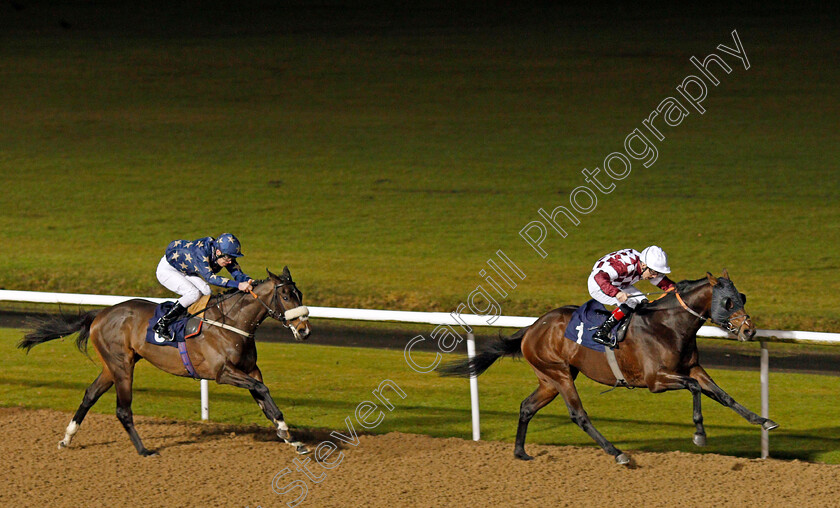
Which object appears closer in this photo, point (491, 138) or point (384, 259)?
point (384, 259)

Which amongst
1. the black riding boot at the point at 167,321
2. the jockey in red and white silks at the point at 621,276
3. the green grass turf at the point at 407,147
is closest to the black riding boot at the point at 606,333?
the jockey in red and white silks at the point at 621,276

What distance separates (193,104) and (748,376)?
15.5 meters

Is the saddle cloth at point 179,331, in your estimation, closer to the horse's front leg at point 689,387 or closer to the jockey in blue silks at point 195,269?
the jockey in blue silks at point 195,269

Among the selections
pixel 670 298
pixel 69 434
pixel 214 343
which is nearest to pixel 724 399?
pixel 670 298

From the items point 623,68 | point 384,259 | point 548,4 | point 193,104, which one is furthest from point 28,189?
point 548,4

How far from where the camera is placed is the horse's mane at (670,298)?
5648 mm

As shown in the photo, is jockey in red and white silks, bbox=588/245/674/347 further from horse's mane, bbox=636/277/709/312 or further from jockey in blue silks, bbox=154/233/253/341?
jockey in blue silks, bbox=154/233/253/341

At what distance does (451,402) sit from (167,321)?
7.64ft

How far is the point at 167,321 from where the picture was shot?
625cm

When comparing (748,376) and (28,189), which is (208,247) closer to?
(748,376)

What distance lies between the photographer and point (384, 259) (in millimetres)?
13969

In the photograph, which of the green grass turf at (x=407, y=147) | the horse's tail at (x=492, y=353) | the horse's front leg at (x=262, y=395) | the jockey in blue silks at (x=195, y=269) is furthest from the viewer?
the green grass turf at (x=407, y=147)

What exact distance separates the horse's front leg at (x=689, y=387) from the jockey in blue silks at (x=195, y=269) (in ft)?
7.79

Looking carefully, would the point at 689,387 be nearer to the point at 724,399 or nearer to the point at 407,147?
the point at 724,399
